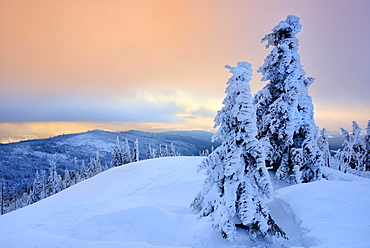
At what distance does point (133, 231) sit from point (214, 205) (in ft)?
12.0

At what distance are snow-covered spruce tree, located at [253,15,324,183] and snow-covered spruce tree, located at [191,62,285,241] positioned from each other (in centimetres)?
701

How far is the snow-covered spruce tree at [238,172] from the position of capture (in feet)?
22.9

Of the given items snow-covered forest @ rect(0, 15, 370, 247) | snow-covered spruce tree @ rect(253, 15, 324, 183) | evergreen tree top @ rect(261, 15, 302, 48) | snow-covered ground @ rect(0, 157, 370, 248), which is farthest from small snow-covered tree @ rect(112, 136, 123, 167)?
evergreen tree top @ rect(261, 15, 302, 48)

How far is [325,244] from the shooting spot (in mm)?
6156

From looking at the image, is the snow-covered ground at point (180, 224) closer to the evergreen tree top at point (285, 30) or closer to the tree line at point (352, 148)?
the evergreen tree top at point (285, 30)

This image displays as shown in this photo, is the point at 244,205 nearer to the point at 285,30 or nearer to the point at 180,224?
the point at 180,224

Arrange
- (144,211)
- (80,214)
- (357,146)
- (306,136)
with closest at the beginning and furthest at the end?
1. (144,211)
2. (80,214)
3. (306,136)
4. (357,146)

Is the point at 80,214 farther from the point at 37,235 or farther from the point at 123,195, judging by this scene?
the point at 123,195

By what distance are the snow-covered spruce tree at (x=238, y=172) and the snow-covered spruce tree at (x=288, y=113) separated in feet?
23.0

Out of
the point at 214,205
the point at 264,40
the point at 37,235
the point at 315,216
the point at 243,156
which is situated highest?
the point at 264,40

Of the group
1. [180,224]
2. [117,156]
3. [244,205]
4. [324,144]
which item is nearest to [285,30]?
[244,205]

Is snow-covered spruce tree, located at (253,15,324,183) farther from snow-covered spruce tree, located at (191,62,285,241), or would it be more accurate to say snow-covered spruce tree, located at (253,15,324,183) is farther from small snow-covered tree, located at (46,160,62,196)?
small snow-covered tree, located at (46,160,62,196)

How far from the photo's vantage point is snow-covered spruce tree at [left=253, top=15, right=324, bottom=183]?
1309cm

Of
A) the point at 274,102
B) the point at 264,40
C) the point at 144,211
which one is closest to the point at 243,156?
the point at 144,211
